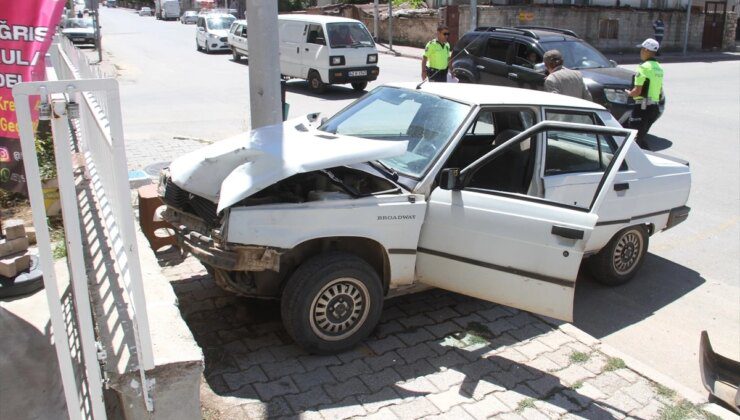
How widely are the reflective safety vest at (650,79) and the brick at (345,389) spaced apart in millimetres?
8261

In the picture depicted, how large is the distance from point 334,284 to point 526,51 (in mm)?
9501

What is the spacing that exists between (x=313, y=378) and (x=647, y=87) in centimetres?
843

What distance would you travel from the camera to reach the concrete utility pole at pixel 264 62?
5.56 meters

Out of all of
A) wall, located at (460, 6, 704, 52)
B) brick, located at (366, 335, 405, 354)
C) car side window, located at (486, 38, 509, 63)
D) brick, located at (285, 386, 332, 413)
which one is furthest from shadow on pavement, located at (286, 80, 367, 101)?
wall, located at (460, 6, 704, 52)

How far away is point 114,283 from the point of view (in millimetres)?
3100

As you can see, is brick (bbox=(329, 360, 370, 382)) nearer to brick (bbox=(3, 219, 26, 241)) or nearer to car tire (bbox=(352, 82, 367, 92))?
brick (bbox=(3, 219, 26, 241))

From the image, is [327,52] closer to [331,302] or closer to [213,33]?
[331,302]

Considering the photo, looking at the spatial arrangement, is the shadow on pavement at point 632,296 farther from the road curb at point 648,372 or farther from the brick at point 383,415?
the brick at point 383,415

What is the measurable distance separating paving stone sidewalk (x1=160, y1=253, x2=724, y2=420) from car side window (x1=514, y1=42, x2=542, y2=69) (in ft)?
27.1

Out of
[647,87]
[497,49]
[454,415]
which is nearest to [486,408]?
[454,415]

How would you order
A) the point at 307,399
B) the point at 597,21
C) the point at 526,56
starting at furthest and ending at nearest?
the point at 597,21 < the point at 526,56 < the point at 307,399

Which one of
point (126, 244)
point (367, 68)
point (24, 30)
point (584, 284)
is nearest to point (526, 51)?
point (367, 68)

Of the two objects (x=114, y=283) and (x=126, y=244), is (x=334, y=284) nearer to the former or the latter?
(x=114, y=283)

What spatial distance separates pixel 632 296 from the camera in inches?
220
